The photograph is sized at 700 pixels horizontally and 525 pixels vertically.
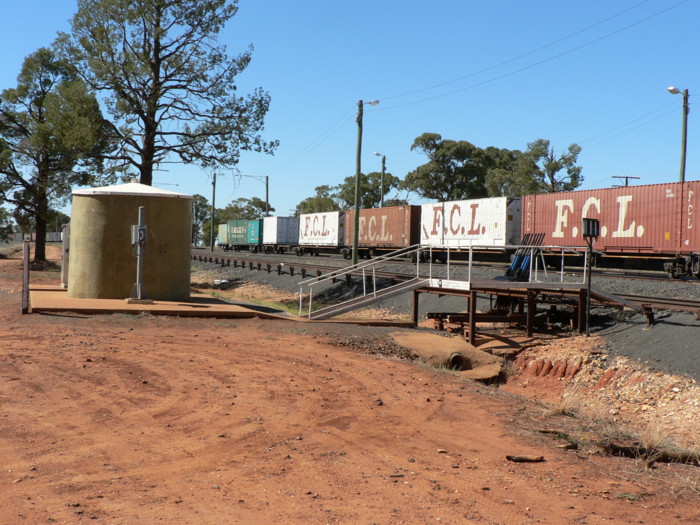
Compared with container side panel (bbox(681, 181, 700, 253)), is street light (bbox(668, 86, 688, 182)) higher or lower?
higher

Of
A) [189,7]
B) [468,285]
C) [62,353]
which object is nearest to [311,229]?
[189,7]

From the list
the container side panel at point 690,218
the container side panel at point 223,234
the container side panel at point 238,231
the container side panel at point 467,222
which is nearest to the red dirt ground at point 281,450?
the container side panel at point 690,218

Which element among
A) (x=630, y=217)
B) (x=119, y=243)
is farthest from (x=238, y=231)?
(x=119, y=243)

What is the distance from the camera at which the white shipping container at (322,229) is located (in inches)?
1898

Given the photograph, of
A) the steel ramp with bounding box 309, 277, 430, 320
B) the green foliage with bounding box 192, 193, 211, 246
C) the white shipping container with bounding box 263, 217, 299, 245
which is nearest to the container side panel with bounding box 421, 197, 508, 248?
the steel ramp with bounding box 309, 277, 430, 320

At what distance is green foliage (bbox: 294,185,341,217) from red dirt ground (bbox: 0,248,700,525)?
8583 centimetres

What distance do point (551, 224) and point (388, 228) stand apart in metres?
13.9

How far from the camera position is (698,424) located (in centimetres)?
973

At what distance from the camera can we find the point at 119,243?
1781 cm

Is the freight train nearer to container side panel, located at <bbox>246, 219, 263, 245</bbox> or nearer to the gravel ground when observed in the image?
the gravel ground

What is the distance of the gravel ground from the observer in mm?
12492

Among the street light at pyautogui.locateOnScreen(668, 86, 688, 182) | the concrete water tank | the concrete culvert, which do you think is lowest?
the concrete culvert

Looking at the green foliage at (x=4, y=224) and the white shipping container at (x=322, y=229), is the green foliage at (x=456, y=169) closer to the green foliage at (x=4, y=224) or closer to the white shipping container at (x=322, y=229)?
the white shipping container at (x=322, y=229)

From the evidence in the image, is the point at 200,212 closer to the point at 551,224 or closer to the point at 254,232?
the point at 254,232
